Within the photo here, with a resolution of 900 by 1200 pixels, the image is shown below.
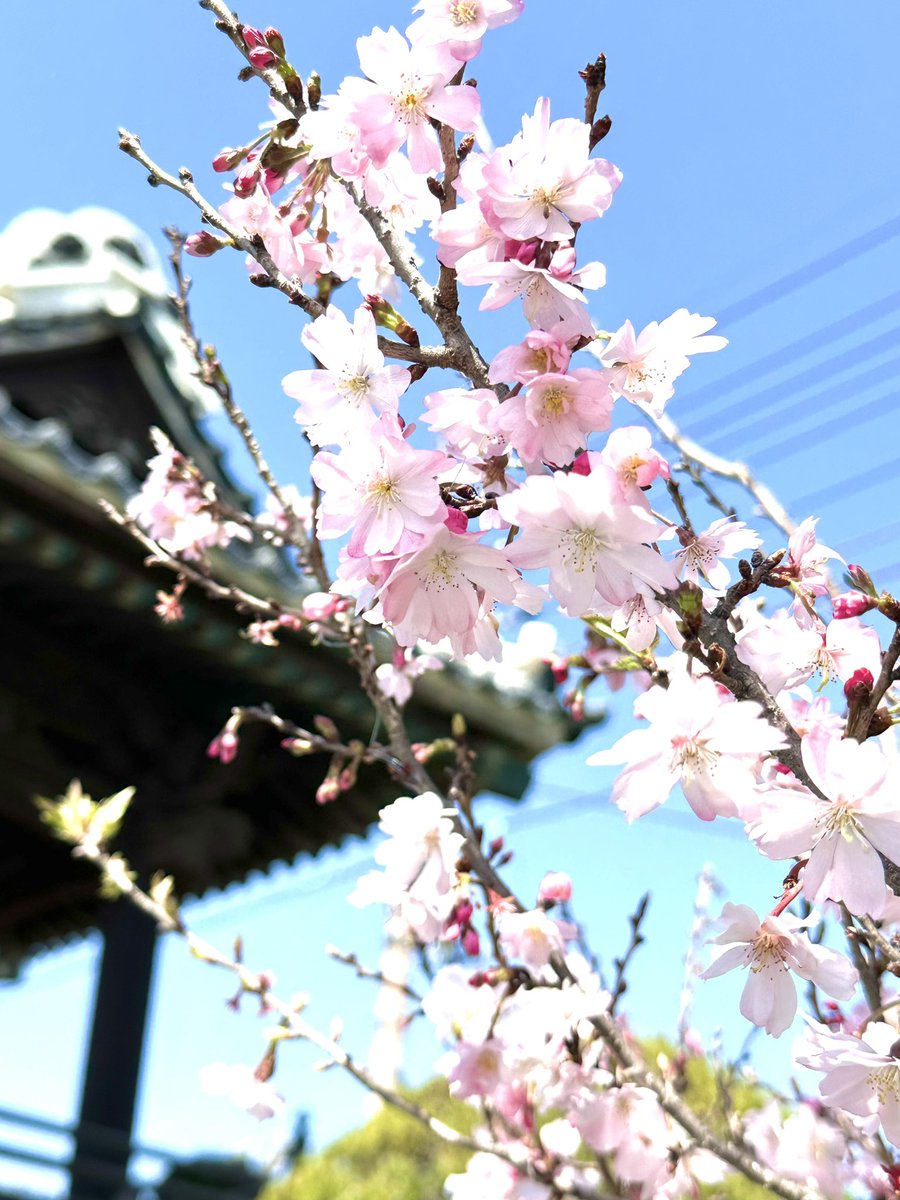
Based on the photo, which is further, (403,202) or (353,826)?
(353,826)

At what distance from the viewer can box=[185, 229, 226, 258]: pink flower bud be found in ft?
4.58

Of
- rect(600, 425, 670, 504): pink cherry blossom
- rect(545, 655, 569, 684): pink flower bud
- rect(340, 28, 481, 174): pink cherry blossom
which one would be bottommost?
rect(600, 425, 670, 504): pink cherry blossom

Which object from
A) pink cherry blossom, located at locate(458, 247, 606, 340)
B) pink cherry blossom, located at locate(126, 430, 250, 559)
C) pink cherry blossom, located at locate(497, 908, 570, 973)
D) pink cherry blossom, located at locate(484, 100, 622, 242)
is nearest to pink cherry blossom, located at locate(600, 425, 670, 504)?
pink cherry blossom, located at locate(458, 247, 606, 340)

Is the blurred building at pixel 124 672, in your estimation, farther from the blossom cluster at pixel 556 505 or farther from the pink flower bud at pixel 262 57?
the blossom cluster at pixel 556 505

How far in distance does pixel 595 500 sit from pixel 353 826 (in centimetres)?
485

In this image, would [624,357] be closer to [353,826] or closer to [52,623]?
[52,623]

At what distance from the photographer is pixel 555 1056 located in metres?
1.83

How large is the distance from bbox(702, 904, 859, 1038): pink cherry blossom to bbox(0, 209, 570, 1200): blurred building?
2.99 metres

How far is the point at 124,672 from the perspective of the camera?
4.69 m

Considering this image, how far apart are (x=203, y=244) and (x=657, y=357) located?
0.64 m

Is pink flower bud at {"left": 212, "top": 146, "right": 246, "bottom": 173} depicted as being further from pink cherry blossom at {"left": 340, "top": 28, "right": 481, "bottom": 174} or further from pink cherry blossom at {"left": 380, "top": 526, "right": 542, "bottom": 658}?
pink cherry blossom at {"left": 380, "top": 526, "right": 542, "bottom": 658}

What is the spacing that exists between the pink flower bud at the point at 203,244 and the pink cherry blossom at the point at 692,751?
83 cm

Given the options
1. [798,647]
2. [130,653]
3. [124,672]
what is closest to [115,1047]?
[124,672]

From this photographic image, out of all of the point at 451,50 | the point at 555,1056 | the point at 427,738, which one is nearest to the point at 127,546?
the point at 427,738
